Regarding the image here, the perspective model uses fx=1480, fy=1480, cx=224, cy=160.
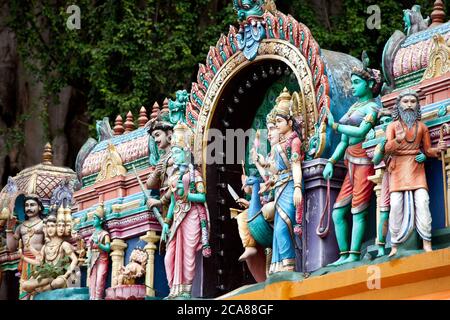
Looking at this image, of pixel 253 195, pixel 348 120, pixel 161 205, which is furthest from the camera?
pixel 161 205

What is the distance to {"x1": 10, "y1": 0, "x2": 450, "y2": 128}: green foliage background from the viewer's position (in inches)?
875

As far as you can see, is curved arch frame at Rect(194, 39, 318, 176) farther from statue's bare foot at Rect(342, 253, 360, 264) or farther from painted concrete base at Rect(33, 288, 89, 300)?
painted concrete base at Rect(33, 288, 89, 300)

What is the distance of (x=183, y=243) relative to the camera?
16062 millimetres

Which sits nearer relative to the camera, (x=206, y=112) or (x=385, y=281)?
(x=385, y=281)

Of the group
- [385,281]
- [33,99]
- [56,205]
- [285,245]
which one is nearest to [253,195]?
[285,245]

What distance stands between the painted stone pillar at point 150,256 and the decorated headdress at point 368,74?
345 centimetres

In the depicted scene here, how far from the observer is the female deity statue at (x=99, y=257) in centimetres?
A: 1714

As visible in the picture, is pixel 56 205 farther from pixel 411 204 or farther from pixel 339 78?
pixel 411 204

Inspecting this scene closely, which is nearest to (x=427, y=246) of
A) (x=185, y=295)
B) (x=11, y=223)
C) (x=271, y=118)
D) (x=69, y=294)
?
(x=271, y=118)

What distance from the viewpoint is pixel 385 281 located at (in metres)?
13.5

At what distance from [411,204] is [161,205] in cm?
389

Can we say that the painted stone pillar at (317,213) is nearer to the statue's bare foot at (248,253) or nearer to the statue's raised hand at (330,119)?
the statue's raised hand at (330,119)

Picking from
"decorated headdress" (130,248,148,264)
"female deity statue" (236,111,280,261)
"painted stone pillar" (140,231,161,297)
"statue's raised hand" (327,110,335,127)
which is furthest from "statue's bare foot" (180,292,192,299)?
"statue's raised hand" (327,110,335,127)
